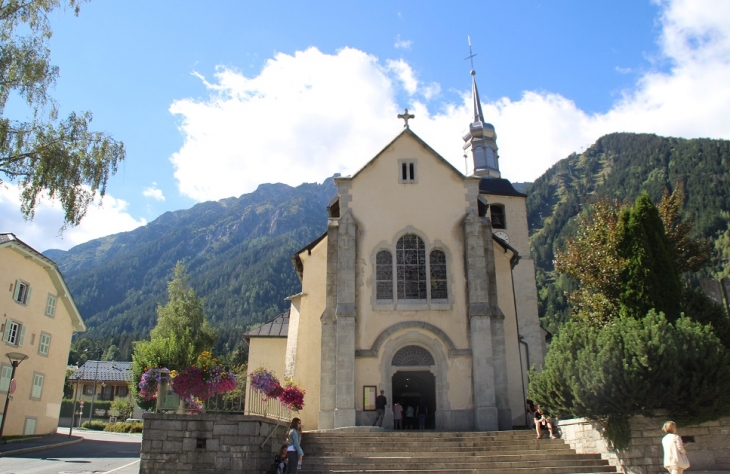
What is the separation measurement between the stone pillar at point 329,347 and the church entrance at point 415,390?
387 cm

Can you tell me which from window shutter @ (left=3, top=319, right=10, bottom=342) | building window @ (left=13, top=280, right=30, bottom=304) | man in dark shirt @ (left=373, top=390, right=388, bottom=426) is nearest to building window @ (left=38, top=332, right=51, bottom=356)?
building window @ (left=13, top=280, right=30, bottom=304)

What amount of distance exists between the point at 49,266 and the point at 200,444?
24760 millimetres

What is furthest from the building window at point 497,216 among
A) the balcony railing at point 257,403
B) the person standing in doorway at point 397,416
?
the balcony railing at point 257,403

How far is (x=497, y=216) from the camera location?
37.2 meters

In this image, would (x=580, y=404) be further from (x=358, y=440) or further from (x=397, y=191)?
(x=397, y=191)

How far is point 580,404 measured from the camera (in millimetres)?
15625

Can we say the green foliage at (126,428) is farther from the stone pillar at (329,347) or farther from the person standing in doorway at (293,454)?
the person standing in doorway at (293,454)

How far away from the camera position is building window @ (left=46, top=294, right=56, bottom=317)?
35200mm

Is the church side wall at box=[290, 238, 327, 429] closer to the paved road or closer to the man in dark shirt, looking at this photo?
the man in dark shirt

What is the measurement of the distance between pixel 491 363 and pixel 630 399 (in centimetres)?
787

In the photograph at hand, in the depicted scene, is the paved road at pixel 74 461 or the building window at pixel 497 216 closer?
the paved road at pixel 74 461

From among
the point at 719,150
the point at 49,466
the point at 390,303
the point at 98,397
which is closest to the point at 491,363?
the point at 390,303

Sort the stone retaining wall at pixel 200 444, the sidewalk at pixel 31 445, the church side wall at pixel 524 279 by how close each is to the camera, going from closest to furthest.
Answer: the stone retaining wall at pixel 200 444, the sidewalk at pixel 31 445, the church side wall at pixel 524 279

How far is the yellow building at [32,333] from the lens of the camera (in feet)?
99.6
